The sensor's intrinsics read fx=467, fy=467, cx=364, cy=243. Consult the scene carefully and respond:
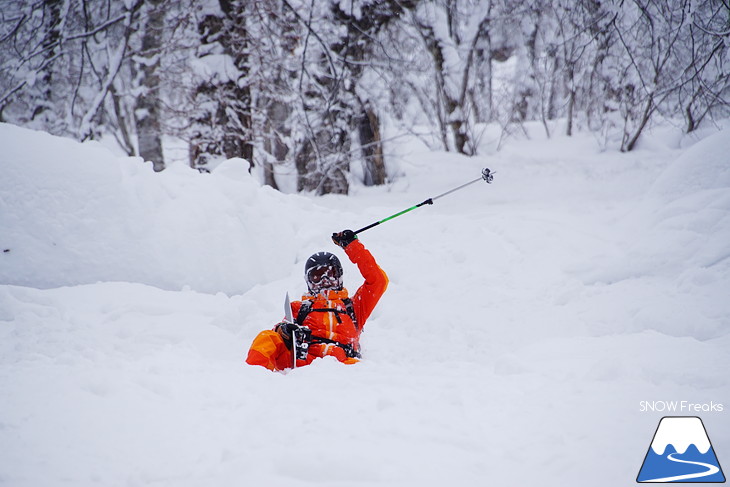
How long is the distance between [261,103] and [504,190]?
5396mm

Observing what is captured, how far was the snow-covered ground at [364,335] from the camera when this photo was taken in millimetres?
1887

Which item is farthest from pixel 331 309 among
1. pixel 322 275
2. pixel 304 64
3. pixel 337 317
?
pixel 304 64

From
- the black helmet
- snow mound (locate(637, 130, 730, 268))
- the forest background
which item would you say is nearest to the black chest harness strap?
the black helmet

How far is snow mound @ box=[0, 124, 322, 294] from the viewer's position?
13.4ft

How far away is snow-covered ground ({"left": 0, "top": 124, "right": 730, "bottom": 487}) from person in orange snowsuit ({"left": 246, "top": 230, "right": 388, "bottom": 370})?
457 mm

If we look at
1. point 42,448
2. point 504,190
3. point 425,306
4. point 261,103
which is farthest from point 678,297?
point 261,103

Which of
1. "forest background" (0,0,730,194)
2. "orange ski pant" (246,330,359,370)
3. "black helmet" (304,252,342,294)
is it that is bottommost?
"orange ski pant" (246,330,359,370)

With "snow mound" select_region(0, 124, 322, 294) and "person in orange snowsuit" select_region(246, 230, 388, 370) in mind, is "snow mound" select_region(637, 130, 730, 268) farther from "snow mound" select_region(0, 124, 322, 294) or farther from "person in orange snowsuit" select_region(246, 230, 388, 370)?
"snow mound" select_region(0, 124, 322, 294)

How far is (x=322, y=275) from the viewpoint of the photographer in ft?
13.1

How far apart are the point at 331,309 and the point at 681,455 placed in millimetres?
2597

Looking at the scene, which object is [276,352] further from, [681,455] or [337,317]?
[681,455]

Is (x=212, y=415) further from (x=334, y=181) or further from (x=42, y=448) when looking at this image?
(x=334, y=181)

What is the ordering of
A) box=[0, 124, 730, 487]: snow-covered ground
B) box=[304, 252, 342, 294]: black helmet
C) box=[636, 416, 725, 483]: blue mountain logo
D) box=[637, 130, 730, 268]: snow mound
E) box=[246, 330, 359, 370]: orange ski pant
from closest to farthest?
box=[636, 416, 725, 483]: blue mountain logo → box=[0, 124, 730, 487]: snow-covered ground → box=[246, 330, 359, 370]: orange ski pant → box=[304, 252, 342, 294]: black helmet → box=[637, 130, 730, 268]: snow mound

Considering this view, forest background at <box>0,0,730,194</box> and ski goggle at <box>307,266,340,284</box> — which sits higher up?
forest background at <box>0,0,730,194</box>
